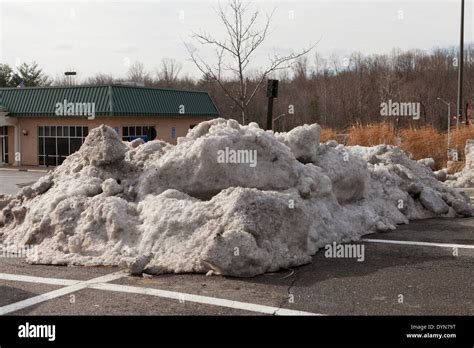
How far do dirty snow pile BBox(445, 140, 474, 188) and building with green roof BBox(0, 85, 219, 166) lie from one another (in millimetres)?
17609

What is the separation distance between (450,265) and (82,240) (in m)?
5.07

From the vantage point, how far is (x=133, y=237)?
8.08 meters

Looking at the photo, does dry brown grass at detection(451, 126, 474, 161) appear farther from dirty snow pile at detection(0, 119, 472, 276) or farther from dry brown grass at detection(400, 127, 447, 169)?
dirty snow pile at detection(0, 119, 472, 276)

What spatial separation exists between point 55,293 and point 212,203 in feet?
8.28

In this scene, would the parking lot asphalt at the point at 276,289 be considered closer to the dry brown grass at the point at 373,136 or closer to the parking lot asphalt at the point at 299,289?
the parking lot asphalt at the point at 299,289

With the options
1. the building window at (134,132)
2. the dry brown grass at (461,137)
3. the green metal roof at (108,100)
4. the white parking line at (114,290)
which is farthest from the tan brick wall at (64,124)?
the white parking line at (114,290)

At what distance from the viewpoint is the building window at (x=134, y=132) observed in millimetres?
31636

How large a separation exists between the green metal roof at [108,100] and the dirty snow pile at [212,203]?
66.2 ft

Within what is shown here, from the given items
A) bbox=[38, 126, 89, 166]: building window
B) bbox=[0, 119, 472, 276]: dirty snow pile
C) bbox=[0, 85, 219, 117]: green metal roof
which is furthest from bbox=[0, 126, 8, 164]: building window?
bbox=[0, 119, 472, 276]: dirty snow pile

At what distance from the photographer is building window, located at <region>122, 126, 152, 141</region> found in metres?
31.6
